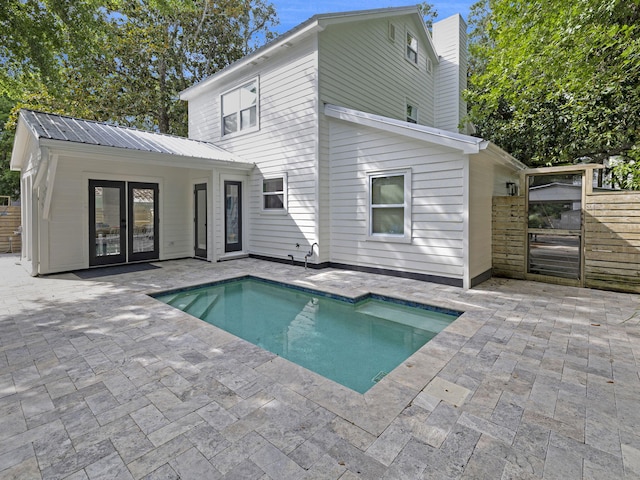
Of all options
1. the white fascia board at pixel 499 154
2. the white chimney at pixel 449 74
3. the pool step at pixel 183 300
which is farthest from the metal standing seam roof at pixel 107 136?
the white chimney at pixel 449 74

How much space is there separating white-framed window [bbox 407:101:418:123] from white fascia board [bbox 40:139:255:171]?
5.68 m

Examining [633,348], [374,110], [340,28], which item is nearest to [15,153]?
[340,28]

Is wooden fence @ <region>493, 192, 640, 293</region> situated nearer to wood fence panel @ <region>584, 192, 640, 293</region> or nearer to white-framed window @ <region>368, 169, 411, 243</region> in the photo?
wood fence panel @ <region>584, 192, 640, 293</region>

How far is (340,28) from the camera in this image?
7.93 meters

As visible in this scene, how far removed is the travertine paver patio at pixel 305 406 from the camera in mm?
1802

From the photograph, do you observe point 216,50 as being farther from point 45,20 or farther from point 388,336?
point 388,336

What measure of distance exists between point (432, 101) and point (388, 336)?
1123cm

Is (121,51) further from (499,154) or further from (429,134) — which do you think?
(499,154)

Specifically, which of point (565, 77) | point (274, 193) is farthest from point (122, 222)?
point (565, 77)

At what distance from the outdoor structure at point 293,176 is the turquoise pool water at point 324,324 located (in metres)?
1.78

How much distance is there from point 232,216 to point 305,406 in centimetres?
763

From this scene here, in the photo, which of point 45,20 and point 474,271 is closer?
point 474,271

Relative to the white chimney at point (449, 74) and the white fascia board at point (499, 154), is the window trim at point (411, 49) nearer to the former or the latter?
the white chimney at point (449, 74)

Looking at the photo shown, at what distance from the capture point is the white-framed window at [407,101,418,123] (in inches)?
436
